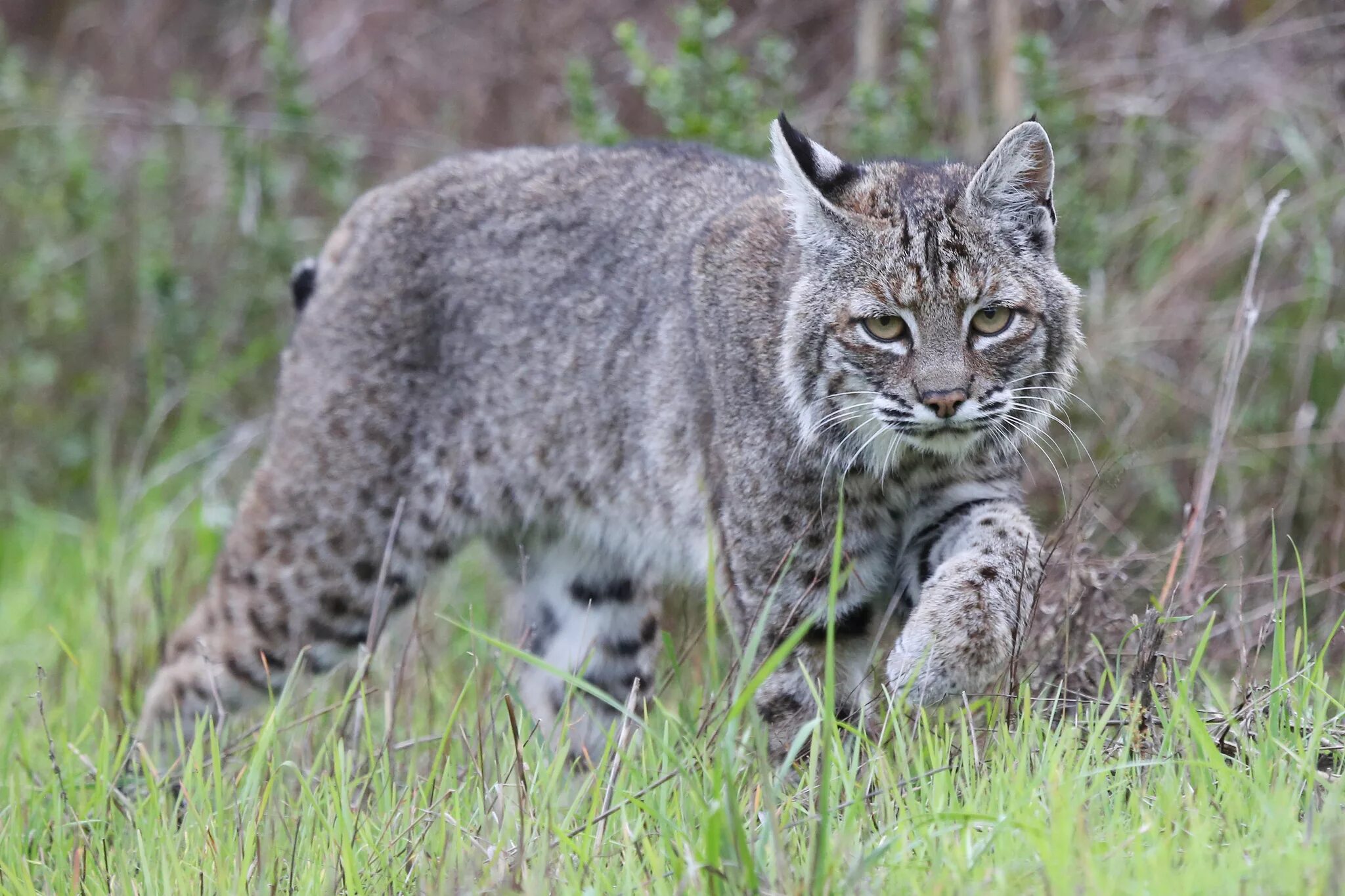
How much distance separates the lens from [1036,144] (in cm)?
354

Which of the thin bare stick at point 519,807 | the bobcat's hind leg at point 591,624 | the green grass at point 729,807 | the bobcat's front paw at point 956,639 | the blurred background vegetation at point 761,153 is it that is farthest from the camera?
the blurred background vegetation at point 761,153

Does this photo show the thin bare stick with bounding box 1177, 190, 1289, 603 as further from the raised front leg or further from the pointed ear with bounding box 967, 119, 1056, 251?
the pointed ear with bounding box 967, 119, 1056, 251

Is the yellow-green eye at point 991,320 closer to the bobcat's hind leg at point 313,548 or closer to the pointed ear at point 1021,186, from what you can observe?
the pointed ear at point 1021,186

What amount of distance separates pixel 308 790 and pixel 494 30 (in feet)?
17.8

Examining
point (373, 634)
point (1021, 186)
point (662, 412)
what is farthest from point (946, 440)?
point (373, 634)

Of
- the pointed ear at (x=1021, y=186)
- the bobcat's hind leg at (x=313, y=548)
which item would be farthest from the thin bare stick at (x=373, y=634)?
the pointed ear at (x=1021, y=186)

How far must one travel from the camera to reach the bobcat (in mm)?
3498

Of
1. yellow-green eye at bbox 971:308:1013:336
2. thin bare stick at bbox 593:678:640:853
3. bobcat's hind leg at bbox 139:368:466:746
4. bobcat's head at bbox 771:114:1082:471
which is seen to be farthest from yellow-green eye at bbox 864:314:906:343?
bobcat's hind leg at bbox 139:368:466:746

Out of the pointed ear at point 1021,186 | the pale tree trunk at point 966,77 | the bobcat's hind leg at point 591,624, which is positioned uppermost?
the pale tree trunk at point 966,77

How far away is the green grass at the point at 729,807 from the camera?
2.35 m

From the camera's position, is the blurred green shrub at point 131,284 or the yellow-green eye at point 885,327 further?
the blurred green shrub at point 131,284

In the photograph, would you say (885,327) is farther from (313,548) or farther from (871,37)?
(871,37)

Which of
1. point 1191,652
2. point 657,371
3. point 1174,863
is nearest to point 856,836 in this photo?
point 1174,863

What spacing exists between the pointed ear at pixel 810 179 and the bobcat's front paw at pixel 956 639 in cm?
90
